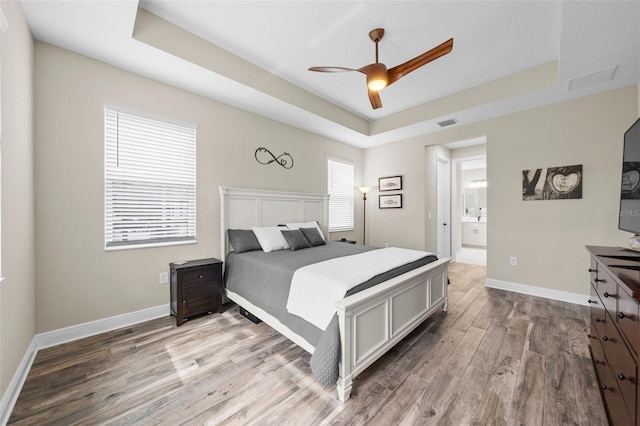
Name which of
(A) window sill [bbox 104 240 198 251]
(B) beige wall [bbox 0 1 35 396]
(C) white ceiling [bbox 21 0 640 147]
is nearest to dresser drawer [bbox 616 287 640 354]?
(C) white ceiling [bbox 21 0 640 147]

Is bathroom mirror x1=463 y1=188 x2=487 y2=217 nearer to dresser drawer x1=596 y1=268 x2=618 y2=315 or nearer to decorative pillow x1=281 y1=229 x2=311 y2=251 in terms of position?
decorative pillow x1=281 y1=229 x2=311 y2=251

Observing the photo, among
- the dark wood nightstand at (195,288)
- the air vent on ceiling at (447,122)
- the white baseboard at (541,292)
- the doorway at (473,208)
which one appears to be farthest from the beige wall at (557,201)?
the dark wood nightstand at (195,288)

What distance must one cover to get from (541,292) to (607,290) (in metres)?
2.55

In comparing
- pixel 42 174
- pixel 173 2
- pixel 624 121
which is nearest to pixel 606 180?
pixel 624 121

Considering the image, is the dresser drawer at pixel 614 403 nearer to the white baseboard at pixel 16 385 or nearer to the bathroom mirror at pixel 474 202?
the white baseboard at pixel 16 385

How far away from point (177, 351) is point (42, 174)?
1.98 meters

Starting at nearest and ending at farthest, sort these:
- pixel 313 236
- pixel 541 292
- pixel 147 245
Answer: pixel 147 245, pixel 541 292, pixel 313 236

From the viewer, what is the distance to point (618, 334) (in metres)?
1.25

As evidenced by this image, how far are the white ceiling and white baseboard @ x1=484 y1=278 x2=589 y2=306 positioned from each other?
2.60m

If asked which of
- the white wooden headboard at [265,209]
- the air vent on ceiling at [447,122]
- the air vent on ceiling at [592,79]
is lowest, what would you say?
the white wooden headboard at [265,209]

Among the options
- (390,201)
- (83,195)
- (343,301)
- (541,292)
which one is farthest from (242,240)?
(541,292)

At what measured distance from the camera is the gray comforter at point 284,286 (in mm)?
1598

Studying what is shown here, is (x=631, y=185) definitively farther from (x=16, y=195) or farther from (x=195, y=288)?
(x=16, y=195)

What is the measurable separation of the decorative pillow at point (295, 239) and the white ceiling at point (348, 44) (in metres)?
1.77
